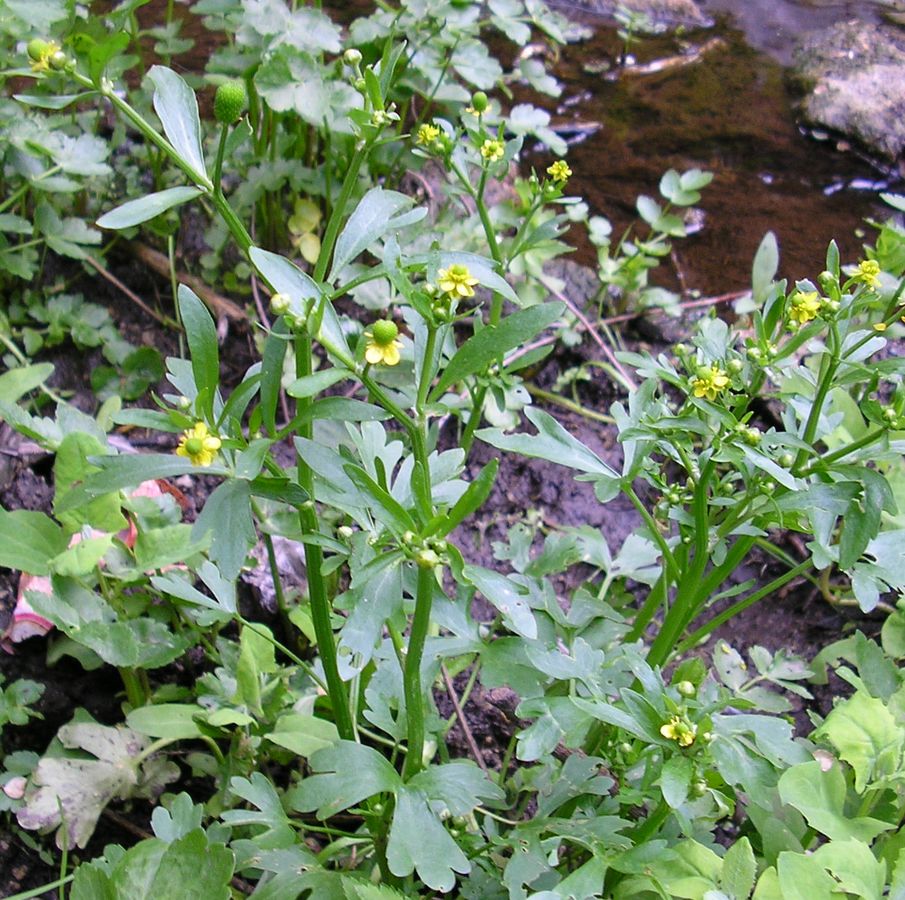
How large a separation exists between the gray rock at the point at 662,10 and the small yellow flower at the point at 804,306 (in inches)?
140

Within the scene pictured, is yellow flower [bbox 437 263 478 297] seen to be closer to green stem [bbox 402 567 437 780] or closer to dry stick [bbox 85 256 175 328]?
green stem [bbox 402 567 437 780]

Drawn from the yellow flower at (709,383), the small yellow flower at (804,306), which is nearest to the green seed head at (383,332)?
the yellow flower at (709,383)

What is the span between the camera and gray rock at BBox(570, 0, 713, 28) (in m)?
4.13

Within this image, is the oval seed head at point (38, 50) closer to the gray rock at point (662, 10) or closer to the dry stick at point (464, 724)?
the dry stick at point (464, 724)

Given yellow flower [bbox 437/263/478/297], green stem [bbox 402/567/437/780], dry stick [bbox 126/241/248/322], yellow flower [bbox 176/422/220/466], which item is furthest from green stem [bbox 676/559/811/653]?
dry stick [bbox 126/241/248/322]

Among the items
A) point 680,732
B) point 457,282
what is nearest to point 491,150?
point 457,282

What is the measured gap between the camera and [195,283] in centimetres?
231

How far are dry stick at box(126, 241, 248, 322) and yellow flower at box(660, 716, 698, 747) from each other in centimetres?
159

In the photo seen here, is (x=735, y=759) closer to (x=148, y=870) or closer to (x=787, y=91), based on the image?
(x=148, y=870)

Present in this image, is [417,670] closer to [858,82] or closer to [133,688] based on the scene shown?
[133,688]

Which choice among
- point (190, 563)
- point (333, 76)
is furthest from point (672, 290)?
point (190, 563)

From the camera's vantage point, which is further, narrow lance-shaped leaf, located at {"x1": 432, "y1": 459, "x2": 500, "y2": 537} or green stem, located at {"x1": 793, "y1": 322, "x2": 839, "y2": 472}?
green stem, located at {"x1": 793, "y1": 322, "x2": 839, "y2": 472}

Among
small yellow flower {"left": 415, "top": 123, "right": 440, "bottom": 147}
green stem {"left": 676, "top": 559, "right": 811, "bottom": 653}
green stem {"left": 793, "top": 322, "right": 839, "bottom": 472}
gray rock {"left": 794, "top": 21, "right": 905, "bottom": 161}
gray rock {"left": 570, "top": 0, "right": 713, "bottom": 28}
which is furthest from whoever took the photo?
gray rock {"left": 570, "top": 0, "right": 713, "bottom": 28}

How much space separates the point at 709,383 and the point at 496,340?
0.29m
